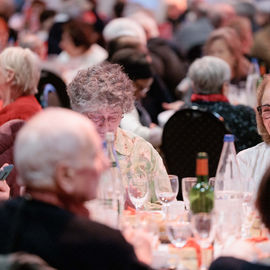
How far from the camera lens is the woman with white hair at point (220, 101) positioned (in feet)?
19.1

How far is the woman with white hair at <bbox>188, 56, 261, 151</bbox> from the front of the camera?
584 cm

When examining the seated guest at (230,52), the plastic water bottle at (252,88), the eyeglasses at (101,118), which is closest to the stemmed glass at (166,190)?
the eyeglasses at (101,118)

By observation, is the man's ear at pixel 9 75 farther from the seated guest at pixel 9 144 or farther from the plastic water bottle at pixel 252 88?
the plastic water bottle at pixel 252 88

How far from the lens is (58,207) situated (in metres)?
2.43

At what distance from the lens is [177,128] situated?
5531 mm

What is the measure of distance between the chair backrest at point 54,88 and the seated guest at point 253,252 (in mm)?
4124

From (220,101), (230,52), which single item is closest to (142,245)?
(220,101)

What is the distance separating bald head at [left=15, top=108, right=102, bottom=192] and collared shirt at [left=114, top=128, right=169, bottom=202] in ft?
4.59

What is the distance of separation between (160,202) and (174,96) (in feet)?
17.4

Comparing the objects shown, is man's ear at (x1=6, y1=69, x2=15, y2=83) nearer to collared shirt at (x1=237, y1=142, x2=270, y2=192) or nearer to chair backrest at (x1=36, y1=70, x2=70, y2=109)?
chair backrest at (x1=36, y1=70, x2=70, y2=109)

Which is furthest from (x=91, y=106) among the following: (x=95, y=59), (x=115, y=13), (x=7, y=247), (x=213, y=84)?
(x=115, y=13)

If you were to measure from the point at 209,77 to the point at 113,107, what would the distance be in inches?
92.5

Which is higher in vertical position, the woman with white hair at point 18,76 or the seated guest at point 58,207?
the woman with white hair at point 18,76

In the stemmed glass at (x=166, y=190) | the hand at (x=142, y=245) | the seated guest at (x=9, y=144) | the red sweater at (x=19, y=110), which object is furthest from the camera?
the red sweater at (x=19, y=110)
